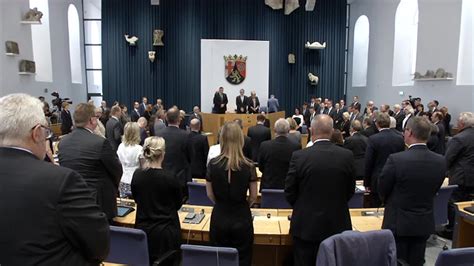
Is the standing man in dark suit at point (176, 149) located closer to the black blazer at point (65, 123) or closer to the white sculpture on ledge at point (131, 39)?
the black blazer at point (65, 123)

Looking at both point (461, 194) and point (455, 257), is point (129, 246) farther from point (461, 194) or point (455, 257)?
point (461, 194)

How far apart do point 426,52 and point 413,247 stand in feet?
33.6

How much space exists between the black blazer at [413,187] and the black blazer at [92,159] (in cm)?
221

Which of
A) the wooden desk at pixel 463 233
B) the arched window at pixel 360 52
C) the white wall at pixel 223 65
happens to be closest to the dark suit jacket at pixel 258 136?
the wooden desk at pixel 463 233

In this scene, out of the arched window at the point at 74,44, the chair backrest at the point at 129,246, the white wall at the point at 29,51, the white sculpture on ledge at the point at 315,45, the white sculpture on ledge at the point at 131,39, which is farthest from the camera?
the white sculpture on ledge at the point at 315,45

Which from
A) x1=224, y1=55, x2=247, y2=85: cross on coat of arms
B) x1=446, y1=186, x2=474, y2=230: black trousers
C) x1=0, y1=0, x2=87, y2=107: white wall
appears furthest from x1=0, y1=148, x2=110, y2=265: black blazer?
x1=224, y1=55, x2=247, y2=85: cross on coat of arms

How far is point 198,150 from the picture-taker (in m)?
5.49

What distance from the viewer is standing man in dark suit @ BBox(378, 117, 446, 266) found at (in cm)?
292

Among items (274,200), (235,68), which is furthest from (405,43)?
(274,200)

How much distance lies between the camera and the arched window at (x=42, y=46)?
→ 12.4 m

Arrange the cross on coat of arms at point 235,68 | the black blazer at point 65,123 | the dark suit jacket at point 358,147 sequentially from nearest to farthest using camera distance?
the dark suit jacket at point 358,147 < the black blazer at point 65,123 < the cross on coat of arms at point 235,68

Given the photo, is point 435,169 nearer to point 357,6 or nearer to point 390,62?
point 390,62

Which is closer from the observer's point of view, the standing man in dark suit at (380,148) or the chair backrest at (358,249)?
the chair backrest at (358,249)

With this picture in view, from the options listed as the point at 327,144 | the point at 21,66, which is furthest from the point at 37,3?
the point at 327,144
